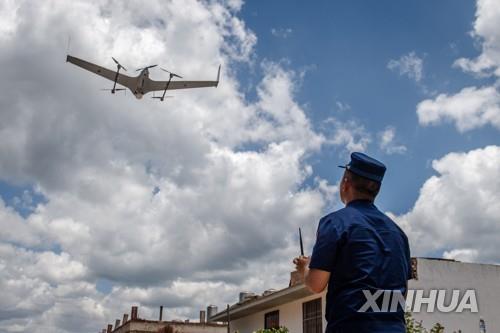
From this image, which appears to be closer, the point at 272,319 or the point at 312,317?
the point at 312,317

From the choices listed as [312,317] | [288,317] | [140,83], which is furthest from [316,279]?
[140,83]

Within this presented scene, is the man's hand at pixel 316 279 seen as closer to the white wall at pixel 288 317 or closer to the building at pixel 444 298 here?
the building at pixel 444 298

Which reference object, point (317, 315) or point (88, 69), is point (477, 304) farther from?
point (88, 69)

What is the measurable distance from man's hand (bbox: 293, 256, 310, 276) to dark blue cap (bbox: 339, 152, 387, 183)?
1.60 feet

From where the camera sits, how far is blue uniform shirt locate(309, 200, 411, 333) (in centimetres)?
240

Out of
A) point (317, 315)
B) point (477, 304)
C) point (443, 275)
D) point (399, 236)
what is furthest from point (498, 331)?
point (399, 236)

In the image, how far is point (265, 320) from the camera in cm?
2559

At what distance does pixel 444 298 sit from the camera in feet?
65.3

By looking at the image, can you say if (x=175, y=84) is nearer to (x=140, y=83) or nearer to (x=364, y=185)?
(x=140, y=83)

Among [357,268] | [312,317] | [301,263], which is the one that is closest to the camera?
[357,268]

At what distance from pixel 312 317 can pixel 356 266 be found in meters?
19.0

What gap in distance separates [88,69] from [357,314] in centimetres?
3275

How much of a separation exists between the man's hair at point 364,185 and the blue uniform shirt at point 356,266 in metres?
0.17

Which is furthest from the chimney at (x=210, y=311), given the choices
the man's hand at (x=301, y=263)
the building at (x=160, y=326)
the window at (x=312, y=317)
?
the man's hand at (x=301, y=263)
